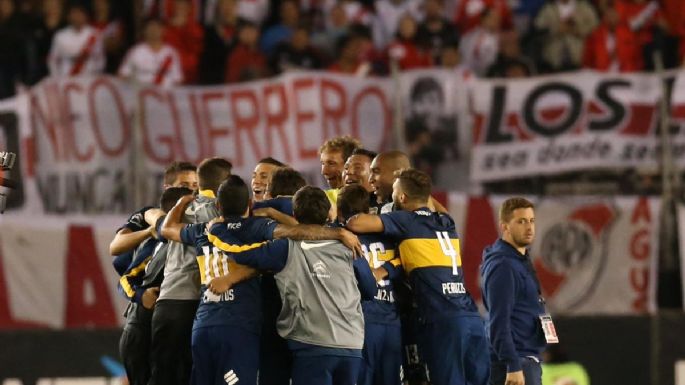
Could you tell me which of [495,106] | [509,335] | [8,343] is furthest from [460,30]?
[509,335]

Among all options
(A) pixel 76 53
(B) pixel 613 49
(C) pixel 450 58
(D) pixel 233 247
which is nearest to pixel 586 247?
(C) pixel 450 58

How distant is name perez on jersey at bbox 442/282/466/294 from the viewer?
8914mm

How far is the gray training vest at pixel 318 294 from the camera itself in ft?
27.7

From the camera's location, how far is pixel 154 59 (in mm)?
15094

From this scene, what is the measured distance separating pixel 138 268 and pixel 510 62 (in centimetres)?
660

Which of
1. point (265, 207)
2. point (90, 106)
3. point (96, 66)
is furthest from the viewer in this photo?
point (96, 66)

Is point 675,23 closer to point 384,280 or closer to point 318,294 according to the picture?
point 384,280

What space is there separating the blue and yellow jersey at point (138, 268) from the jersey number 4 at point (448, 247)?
1.82m

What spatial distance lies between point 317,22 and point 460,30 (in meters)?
1.59

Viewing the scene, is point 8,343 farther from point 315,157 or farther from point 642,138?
point 642,138

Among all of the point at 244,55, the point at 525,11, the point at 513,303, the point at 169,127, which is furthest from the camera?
the point at 525,11

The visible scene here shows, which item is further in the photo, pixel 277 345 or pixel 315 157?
pixel 315 157

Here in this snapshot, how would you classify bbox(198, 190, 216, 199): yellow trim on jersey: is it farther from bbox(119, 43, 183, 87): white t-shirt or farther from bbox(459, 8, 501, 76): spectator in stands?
bbox(459, 8, 501, 76): spectator in stands

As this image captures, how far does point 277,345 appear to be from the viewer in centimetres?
884
